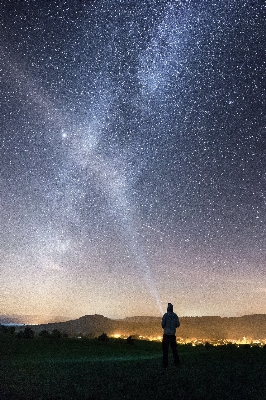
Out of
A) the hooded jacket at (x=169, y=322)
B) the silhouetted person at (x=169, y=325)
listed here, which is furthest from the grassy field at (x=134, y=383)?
the hooded jacket at (x=169, y=322)

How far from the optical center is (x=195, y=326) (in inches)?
2547

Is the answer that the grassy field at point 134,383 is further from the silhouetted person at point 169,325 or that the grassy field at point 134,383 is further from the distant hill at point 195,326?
the distant hill at point 195,326

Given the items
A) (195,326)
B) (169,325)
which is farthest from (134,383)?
(195,326)

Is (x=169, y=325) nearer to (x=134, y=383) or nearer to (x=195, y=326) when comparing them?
(x=134, y=383)

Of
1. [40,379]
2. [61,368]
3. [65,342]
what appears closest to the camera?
[40,379]

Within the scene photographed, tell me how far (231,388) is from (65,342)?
16.0 meters

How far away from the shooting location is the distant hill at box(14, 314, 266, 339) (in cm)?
5897

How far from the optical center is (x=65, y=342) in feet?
71.8

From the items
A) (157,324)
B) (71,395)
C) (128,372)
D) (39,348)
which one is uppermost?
(157,324)

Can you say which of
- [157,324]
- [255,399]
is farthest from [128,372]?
[157,324]

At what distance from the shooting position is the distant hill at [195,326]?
59.0 m

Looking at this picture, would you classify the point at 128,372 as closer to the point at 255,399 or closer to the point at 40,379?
the point at 40,379

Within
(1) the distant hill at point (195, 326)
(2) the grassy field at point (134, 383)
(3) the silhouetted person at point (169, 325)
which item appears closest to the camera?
(2) the grassy field at point (134, 383)

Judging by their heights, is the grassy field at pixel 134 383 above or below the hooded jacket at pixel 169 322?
below
